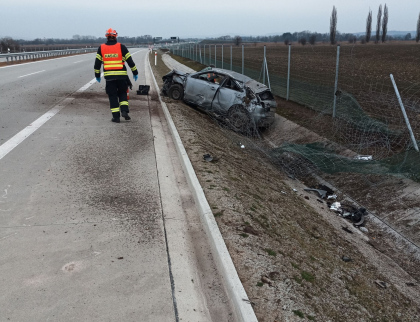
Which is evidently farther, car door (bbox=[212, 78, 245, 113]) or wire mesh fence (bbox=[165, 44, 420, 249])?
car door (bbox=[212, 78, 245, 113])

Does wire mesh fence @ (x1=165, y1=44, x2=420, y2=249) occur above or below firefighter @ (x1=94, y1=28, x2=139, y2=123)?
below

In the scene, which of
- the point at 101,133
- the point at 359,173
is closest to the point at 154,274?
the point at 101,133

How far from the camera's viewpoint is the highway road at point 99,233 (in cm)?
332

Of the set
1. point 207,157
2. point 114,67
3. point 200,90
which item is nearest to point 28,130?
point 114,67

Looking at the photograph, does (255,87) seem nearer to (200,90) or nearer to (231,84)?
(231,84)

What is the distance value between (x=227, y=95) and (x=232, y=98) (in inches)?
7.8

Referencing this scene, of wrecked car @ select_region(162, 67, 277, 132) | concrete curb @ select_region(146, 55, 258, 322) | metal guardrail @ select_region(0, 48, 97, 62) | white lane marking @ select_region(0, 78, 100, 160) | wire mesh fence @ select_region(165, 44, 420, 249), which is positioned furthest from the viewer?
metal guardrail @ select_region(0, 48, 97, 62)

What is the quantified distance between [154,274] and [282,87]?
13474 millimetres

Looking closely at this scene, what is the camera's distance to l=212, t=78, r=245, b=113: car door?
11922 millimetres

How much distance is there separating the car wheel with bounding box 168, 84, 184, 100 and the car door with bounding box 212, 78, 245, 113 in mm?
1578

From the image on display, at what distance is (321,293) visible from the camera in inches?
150

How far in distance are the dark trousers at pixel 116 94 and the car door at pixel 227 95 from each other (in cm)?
333

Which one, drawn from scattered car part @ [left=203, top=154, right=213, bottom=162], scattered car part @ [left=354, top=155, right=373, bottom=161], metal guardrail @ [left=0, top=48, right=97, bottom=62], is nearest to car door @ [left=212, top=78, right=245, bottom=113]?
scattered car part @ [left=354, top=155, right=373, bottom=161]

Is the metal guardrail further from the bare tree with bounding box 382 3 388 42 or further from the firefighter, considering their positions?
the bare tree with bounding box 382 3 388 42
